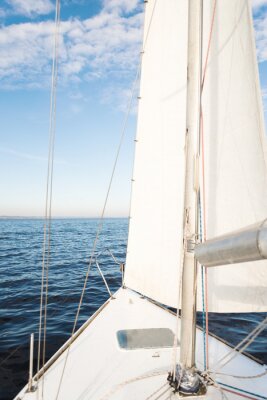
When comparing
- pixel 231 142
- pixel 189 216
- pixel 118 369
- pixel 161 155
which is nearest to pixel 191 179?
pixel 189 216

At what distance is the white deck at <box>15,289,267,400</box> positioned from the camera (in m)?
3.24

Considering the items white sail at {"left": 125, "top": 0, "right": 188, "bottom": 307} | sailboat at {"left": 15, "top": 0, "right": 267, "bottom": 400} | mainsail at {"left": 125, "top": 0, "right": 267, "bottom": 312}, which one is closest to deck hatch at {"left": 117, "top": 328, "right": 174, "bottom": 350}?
sailboat at {"left": 15, "top": 0, "right": 267, "bottom": 400}

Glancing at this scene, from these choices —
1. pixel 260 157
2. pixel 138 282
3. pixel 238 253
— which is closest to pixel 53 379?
pixel 138 282

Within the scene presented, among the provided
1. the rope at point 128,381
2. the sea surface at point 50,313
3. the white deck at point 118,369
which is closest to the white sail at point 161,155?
the white deck at point 118,369

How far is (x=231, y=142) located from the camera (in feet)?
12.0

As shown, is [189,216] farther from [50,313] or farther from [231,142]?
[50,313]

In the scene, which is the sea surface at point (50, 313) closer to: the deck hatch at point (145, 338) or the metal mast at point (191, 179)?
the deck hatch at point (145, 338)

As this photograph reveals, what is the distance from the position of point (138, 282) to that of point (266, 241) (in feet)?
14.3

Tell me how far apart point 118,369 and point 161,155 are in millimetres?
3363

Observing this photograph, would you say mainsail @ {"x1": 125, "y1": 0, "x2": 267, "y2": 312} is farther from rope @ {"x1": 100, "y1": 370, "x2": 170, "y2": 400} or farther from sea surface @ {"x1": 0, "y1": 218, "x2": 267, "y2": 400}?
sea surface @ {"x1": 0, "y1": 218, "x2": 267, "y2": 400}

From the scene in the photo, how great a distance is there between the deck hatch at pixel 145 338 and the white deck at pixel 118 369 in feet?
0.38

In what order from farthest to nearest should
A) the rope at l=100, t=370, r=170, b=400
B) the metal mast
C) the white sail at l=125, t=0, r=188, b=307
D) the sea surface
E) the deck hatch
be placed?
the sea surface < the deck hatch < the white sail at l=125, t=0, r=188, b=307 < the rope at l=100, t=370, r=170, b=400 < the metal mast

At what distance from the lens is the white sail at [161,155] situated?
423 cm

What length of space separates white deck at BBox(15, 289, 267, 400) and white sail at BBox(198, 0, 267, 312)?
96cm
